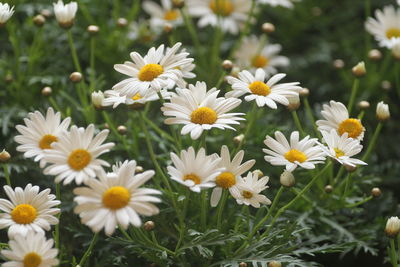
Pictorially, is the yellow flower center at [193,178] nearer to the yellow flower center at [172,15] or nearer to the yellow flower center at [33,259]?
the yellow flower center at [33,259]

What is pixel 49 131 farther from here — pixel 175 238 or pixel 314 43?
pixel 314 43

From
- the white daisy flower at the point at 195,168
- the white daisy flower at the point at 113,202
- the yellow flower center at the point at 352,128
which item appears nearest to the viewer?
the white daisy flower at the point at 113,202

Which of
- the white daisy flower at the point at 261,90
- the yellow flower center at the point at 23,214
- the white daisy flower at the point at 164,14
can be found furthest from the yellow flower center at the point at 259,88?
the white daisy flower at the point at 164,14

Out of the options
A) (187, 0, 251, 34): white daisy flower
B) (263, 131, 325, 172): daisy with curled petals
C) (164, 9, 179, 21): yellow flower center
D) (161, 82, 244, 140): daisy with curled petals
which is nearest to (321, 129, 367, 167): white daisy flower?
(263, 131, 325, 172): daisy with curled petals

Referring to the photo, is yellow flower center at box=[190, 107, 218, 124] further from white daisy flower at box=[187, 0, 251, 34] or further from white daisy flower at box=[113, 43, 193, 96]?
white daisy flower at box=[187, 0, 251, 34]

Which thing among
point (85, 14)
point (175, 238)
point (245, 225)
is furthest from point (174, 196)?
point (85, 14)

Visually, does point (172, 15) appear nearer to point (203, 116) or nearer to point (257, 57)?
point (257, 57)
